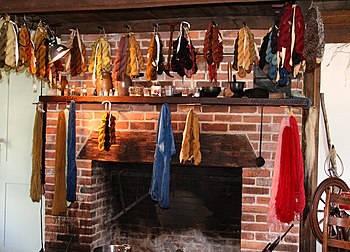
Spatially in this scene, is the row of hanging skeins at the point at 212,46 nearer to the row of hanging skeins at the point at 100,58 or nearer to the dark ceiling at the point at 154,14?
the dark ceiling at the point at 154,14

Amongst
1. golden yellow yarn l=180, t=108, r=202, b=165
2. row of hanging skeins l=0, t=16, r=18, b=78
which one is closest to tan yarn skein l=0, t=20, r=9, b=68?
row of hanging skeins l=0, t=16, r=18, b=78

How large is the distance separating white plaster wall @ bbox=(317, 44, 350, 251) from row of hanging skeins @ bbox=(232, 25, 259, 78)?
4.04 feet

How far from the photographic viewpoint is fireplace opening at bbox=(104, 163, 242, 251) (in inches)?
173

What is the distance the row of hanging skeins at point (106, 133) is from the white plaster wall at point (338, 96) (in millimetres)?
2137

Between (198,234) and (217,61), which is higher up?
(217,61)

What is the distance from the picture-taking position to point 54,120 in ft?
15.2

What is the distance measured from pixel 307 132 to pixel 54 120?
236 cm

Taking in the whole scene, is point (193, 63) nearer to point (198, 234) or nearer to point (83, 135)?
point (83, 135)

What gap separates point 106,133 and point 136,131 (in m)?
0.31

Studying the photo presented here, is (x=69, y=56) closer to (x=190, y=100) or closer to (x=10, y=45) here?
(x=10, y=45)

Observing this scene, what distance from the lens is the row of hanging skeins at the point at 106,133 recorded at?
4.23 meters

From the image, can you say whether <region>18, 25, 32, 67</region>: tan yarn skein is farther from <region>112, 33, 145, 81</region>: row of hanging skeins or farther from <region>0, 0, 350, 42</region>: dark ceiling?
<region>112, 33, 145, 81</region>: row of hanging skeins

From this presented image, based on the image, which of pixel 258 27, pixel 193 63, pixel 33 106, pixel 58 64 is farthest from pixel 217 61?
pixel 33 106

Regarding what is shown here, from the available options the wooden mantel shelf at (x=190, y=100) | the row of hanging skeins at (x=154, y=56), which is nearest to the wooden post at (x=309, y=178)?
the wooden mantel shelf at (x=190, y=100)
